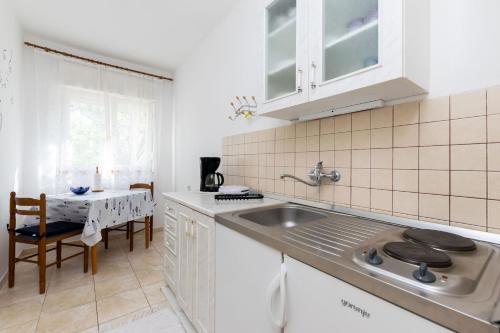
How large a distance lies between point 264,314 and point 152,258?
2117 mm

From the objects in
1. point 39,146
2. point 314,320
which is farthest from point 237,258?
point 39,146

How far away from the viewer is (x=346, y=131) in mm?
1291

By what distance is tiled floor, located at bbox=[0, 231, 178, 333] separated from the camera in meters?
1.58

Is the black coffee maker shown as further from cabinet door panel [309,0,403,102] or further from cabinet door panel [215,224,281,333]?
cabinet door panel [309,0,403,102]

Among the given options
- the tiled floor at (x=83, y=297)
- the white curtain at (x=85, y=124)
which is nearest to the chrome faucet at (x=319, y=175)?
the tiled floor at (x=83, y=297)

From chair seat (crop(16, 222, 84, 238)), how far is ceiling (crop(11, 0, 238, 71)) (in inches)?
82.7

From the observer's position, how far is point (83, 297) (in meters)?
1.86

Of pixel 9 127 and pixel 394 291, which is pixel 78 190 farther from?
pixel 394 291

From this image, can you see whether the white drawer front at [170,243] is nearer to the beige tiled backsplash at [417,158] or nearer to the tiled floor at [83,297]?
the tiled floor at [83,297]

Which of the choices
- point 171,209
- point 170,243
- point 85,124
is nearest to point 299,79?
point 171,209

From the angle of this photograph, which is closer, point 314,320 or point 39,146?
point 314,320

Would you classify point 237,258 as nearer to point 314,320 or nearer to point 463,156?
point 314,320

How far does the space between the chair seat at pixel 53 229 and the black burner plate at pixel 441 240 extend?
2.59m

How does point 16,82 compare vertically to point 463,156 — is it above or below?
above
